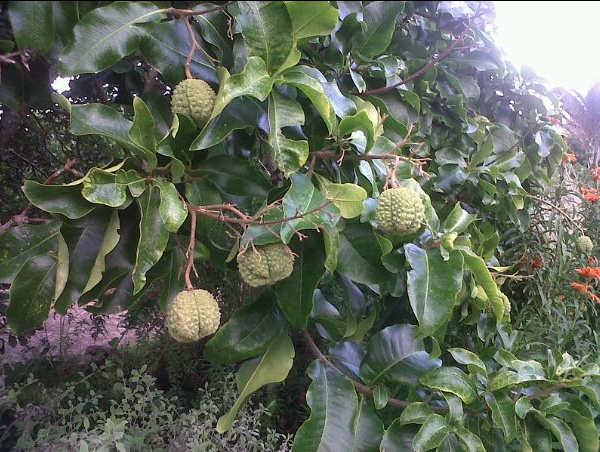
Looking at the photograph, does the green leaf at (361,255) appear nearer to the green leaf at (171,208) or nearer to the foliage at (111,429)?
the green leaf at (171,208)

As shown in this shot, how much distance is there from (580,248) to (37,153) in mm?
2483

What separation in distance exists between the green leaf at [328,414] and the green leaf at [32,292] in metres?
0.65

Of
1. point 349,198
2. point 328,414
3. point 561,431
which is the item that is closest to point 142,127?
point 349,198

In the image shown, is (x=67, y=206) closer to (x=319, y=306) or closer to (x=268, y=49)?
(x=268, y=49)

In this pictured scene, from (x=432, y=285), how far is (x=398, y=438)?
430mm

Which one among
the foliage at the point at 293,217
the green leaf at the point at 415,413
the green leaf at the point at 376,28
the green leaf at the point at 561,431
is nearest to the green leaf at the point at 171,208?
the foliage at the point at 293,217

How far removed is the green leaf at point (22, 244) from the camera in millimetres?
945

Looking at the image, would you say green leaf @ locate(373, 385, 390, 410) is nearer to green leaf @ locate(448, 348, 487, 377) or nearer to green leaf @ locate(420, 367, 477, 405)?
green leaf @ locate(420, 367, 477, 405)

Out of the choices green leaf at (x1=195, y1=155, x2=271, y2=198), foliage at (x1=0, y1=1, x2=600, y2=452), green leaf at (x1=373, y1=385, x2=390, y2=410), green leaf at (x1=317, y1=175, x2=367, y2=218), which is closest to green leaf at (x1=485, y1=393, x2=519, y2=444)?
foliage at (x1=0, y1=1, x2=600, y2=452)

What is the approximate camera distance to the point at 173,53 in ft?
3.15

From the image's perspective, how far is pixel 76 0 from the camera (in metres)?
0.74

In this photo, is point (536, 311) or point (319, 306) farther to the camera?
point (536, 311)

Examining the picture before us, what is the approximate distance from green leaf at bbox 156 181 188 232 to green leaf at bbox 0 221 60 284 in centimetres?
27

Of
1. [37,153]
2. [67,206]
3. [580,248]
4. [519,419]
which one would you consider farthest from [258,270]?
[580,248]
